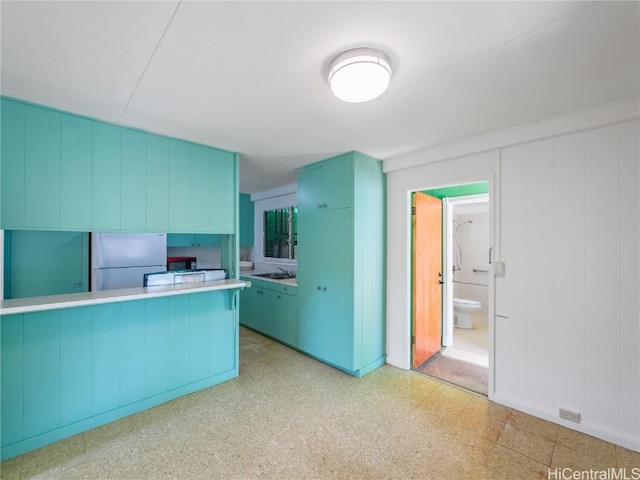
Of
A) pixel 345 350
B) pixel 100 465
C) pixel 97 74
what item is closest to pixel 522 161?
pixel 345 350

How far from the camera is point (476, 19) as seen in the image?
1.18 m

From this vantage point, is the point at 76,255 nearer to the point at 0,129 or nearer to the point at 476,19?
Result: the point at 0,129

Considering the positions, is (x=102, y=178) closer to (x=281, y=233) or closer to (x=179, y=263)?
(x=179, y=263)

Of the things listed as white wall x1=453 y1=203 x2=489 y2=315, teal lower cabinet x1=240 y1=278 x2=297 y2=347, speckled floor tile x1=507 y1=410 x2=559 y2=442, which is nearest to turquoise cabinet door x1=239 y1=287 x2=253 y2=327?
teal lower cabinet x1=240 y1=278 x2=297 y2=347

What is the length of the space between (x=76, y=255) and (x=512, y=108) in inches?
161

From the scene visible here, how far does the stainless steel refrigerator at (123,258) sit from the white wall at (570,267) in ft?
10.9

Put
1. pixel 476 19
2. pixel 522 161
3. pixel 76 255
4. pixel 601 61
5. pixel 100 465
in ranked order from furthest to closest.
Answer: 1. pixel 76 255
2. pixel 522 161
3. pixel 100 465
4. pixel 601 61
5. pixel 476 19

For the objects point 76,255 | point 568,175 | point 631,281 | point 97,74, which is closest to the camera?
point 97,74

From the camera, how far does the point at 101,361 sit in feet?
7.12

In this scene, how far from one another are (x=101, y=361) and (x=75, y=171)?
4.63 ft

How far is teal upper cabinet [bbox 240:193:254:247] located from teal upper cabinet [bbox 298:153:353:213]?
6.85ft

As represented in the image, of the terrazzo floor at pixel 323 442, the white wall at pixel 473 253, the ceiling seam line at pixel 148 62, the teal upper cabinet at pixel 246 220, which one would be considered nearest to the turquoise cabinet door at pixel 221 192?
the ceiling seam line at pixel 148 62

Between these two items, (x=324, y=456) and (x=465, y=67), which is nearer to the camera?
(x=465, y=67)

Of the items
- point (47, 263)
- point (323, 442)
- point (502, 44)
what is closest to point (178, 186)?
point (47, 263)
